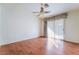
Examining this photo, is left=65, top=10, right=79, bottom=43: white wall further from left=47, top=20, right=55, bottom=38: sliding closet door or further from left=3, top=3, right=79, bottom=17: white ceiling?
left=47, top=20, right=55, bottom=38: sliding closet door

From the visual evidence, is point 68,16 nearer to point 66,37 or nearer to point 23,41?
point 66,37

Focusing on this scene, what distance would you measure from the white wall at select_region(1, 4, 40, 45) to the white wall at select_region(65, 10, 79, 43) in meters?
0.48

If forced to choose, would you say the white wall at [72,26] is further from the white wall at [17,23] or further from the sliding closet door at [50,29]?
the white wall at [17,23]

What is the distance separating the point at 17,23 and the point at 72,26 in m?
0.86

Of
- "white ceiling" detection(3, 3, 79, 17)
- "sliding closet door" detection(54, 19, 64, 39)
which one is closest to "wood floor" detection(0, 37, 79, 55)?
"sliding closet door" detection(54, 19, 64, 39)

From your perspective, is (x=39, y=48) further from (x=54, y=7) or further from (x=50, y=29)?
(x=54, y=7)

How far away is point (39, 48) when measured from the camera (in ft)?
5.71

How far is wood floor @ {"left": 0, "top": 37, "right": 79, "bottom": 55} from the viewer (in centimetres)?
172

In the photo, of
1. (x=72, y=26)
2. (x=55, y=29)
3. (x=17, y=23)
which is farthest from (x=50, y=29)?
(x=17, y=23)

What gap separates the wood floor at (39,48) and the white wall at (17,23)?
0.09m

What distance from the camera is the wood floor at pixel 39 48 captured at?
5.64ft

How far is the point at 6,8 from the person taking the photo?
1.71 metres

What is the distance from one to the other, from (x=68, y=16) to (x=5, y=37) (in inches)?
40.5
